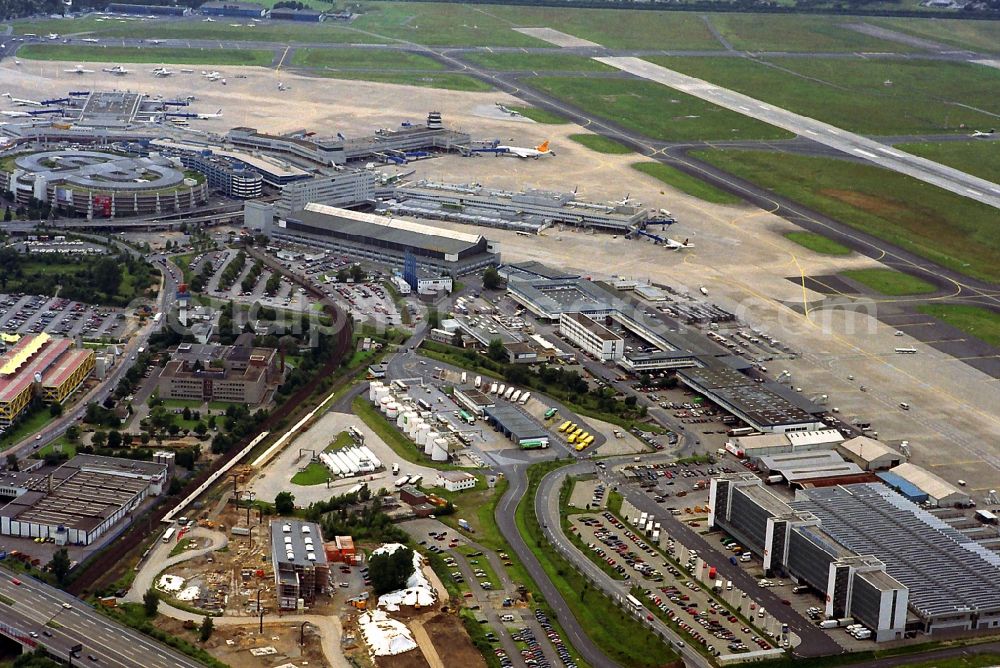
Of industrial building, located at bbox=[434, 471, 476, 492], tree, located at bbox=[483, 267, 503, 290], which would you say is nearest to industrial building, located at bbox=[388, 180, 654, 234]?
tree, located at bbox=[483, 267, 503, 290]

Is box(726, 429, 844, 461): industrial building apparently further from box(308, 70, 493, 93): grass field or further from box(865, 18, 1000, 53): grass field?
box(865, 18, 1000, 53): grass field

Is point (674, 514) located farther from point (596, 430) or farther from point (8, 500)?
point (8, 500)

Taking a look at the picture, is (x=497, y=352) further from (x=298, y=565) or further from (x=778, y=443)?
(x=298, y=565)

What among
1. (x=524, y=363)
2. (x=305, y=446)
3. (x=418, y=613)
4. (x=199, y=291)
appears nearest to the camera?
(x=418, y=613)

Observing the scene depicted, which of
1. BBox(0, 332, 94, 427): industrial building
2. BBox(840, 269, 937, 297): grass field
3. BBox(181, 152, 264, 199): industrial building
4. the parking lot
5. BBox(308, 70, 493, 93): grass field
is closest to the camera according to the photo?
BBox(0, 332, 94, 427): industrial building

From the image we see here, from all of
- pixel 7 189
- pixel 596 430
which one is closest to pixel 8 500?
pixel 596 430

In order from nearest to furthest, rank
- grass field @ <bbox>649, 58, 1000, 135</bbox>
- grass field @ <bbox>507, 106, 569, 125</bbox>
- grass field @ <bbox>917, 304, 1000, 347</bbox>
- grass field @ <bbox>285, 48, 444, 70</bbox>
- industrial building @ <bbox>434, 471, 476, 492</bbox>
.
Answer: industrial building @ <bbox>434, 471, 476, 492</bbox> < grass field @ <bbox>917, 304, 1000, 347</bbox> < grass field @ <bbox>507, 106, 569, 125</bbox> < grass field @ <bbox>649, 58, 1000, 135</bbox> < grass field @ <bbox>285, 48, 444, 70</bbox>
